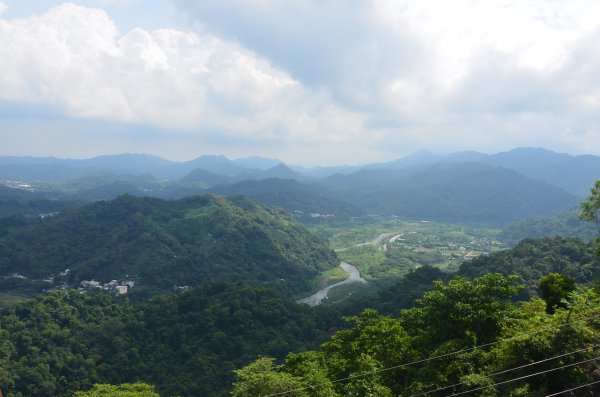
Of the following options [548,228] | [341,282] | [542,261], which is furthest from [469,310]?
[548,228]

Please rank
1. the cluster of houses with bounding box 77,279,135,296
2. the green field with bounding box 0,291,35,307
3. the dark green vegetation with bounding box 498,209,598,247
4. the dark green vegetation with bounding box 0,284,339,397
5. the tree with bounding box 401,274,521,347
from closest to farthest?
the tree with bounding box 401,274,521,347 → the dark green vegetation with bounding box 0,284,339,397 → the green field with bounding box 0,291,35,307 → the cluster of houses with bounding box 77,279,135,296 → the dark green vegetation with bounding box 498,209,598,247

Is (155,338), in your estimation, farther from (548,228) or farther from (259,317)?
(548,228)

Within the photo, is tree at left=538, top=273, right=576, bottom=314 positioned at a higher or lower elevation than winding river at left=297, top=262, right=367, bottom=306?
higher

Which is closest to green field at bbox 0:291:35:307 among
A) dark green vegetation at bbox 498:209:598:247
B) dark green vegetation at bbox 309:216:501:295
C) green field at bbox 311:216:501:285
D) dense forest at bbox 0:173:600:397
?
dense forest at bbox 0:173:600:397

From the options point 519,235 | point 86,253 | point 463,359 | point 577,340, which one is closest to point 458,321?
point 463,359

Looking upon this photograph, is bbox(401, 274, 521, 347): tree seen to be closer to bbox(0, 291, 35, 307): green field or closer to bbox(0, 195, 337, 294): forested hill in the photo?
bbox(0, 195, 337, 294): forested hill

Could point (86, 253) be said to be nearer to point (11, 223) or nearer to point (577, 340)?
point (11, 223)

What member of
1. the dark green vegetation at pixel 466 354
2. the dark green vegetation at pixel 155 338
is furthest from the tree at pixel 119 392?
the dark green vegetation at pixel 155 338
